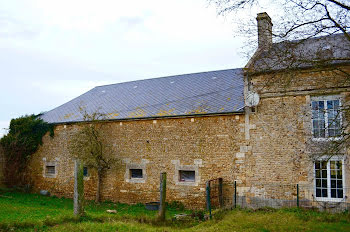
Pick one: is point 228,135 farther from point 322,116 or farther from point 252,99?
point 322,116

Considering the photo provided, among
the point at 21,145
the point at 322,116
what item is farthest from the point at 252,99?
the point at 21,145

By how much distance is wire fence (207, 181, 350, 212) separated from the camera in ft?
38.5

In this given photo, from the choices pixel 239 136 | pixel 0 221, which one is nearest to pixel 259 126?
pixel 239 136

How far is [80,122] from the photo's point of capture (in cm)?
1703

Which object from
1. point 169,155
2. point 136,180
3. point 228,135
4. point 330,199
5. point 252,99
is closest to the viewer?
point 330,199

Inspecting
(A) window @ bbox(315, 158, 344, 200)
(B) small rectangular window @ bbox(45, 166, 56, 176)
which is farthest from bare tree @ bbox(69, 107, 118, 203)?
(A) window @ bbox(315, 158, 344, 200)

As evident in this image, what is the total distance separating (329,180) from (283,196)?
167cm

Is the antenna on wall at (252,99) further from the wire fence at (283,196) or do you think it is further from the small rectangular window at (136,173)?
the small rectangular window at (136,173)

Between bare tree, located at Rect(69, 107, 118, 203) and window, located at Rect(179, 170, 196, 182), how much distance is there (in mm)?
3266

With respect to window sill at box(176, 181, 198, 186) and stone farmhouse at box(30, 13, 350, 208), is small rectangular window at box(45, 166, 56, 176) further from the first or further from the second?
window sill at box(176, 181, 198, 186)

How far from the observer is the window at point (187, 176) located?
1433 cm

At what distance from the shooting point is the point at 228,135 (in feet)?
44.7

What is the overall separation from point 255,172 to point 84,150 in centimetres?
794

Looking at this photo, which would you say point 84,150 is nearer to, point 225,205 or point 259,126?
point 225,205
